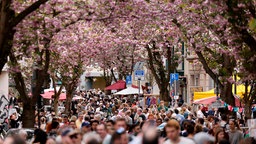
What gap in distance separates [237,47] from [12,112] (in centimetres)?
1388

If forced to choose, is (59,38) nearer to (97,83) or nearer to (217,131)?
(217,131)

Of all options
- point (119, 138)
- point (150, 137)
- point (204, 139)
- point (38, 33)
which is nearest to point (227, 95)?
point (38, 33)

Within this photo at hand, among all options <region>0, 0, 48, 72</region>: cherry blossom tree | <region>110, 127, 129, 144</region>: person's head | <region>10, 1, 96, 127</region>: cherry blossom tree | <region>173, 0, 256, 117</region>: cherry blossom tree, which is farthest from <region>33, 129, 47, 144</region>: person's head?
<region>173, 0, 256, 117</region>: cherry blossom tree

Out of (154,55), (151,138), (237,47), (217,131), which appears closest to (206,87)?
(154,55)

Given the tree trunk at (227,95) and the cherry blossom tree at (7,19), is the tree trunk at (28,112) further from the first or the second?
the tree trunk at (227,95)

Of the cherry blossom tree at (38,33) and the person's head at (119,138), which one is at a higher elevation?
the cherry blossom tree at (38,33)

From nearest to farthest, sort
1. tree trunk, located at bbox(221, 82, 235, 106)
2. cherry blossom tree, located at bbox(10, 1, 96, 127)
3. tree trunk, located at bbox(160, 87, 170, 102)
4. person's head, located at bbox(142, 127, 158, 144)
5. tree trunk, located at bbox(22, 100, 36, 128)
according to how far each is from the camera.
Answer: person's head, located at bbox(142, 127, 158, 144), cherry blossom tree, located at bbox(10, 1, 96, 127), tree trunk, located at bbox(22, 100, 36, 128), tree trunk, located at bbox(221, 82, 235, 106), tree trunk, located at bbox(160, 87, 170, 102)

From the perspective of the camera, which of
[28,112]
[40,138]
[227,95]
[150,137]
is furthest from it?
[227,95]

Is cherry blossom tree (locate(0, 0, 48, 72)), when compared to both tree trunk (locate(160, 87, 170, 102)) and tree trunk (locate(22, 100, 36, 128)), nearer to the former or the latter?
tree trunk (locate(22, 100, 36, 128))

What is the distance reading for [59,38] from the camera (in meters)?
25.9

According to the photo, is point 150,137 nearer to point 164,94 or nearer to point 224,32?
point 224,32

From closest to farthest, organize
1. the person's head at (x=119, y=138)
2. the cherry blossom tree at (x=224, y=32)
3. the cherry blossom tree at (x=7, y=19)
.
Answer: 1. the person's head at (x=119, y=138)
2. the cherry blossom tree at (x=7, y=19)
3. the cherry blossom tree at (x=224, y=32)

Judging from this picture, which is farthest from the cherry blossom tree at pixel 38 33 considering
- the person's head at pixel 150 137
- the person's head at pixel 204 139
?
the person's head at pixel 150 137

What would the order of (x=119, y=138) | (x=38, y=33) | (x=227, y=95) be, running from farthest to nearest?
(x=227, y=95) < (x=38, y=33) < (x=119, y=138)
